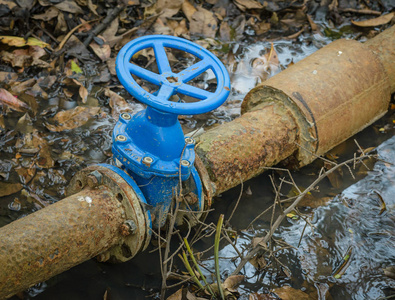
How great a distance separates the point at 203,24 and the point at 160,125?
2.23 metres

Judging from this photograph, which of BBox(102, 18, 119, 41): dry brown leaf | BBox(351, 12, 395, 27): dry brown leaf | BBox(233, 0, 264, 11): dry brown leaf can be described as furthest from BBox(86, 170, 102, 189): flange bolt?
BBox(351, 12, 395, 27): dry brown leaf

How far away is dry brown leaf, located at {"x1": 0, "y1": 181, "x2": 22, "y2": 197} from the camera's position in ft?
8.50

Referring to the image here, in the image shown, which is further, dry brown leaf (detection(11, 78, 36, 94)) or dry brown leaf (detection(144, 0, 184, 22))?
dry brown leaf (detection(144, 0, 184, 22))

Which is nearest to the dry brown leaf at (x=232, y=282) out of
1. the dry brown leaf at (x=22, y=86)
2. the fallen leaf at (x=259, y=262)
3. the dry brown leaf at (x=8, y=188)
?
the fallen leaf at (x=259, y=262)

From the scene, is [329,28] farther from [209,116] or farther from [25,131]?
[25,131]

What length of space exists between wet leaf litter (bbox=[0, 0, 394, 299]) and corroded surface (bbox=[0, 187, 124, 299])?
34 centimetres

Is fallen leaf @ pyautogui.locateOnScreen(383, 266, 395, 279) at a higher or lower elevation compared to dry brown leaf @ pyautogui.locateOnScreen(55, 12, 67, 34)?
lower

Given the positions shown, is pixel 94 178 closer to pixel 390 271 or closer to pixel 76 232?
pixel 76 232

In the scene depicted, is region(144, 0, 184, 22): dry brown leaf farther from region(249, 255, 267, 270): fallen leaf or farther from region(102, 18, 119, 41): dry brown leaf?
region(249, 255, 267, 270): fallen leaf

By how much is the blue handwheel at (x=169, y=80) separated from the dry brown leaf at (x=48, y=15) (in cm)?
173

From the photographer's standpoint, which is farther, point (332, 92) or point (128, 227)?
point (332, 92)

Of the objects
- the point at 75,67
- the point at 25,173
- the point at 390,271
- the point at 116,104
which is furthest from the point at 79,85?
the point at 390,271

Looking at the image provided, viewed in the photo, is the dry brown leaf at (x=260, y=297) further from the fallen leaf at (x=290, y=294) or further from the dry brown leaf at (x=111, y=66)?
the dry brown leaf at (x=111, y=66)

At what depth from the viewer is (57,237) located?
1.90 m
